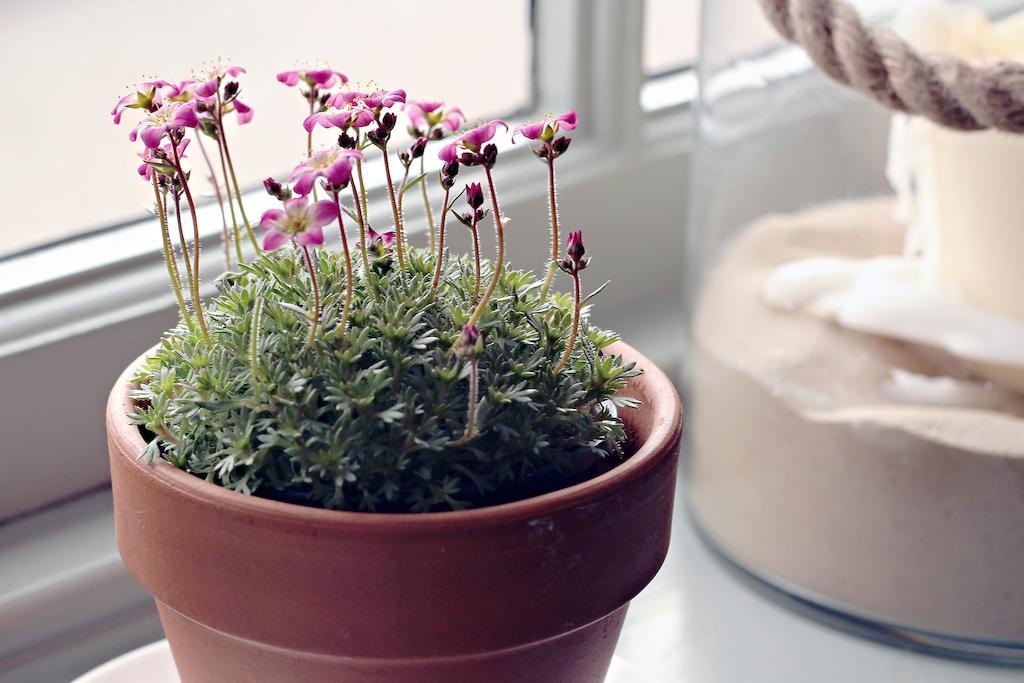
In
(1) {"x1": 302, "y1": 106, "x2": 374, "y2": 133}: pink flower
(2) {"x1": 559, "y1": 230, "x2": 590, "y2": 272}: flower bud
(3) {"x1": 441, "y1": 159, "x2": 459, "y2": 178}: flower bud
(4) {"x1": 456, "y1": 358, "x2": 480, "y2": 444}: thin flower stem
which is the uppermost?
(1) {"x1": 302, "y1": 106, "x2": 374, "y2": 133}: pink flower

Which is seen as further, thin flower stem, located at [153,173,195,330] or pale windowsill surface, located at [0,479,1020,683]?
pale windowsill surface, located at [0,479,1020,683]

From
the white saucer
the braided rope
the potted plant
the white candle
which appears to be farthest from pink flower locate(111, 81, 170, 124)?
the white candle

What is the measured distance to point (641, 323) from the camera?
106cm

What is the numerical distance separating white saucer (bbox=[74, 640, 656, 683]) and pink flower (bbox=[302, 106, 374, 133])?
0.92 ft

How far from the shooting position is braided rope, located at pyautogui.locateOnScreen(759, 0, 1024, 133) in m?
0.64

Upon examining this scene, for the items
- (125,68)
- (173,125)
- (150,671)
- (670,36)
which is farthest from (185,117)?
(670,36)

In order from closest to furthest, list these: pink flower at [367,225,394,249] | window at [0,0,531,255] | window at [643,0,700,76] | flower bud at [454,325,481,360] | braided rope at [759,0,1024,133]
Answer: flower bud at [454,325,481,360] → pink flower at [367,225,394,249] → braided rope at [759,0,1024,133] → window at [0,0,531,255] → window at [643,0,700,76]

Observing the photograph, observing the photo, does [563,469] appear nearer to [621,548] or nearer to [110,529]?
[621,548]

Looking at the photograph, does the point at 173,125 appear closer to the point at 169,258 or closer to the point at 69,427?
the point at 169,258

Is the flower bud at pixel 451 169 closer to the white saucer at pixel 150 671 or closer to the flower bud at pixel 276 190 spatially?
the flower bud at pixel 276 190

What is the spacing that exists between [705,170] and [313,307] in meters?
0.49

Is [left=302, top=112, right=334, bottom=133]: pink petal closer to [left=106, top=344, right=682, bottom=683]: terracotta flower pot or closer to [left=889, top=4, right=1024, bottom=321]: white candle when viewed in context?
[left=106, top=344, right=682, bottom=683]: terracotta flower pot

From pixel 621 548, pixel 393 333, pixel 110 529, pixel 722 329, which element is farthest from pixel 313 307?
pixel 722 329

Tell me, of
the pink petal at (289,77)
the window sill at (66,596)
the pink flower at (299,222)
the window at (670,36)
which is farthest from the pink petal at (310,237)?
the window at (670,36)
